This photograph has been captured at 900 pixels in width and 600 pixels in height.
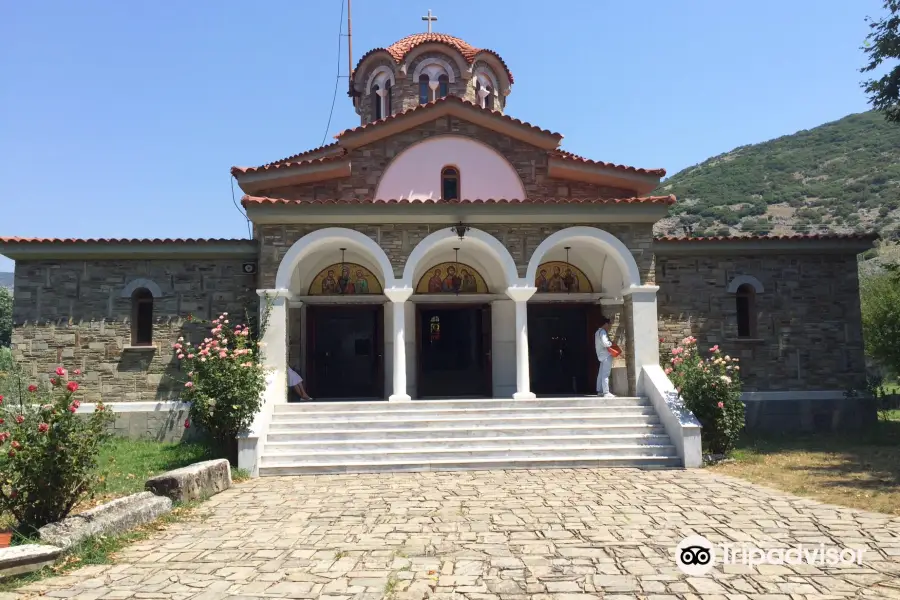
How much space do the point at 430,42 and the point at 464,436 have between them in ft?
41.5

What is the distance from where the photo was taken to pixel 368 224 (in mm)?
12461

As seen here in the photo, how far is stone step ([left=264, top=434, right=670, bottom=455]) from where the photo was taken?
10562 mm

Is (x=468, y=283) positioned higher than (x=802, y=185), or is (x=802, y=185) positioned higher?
(x=802, y=185)

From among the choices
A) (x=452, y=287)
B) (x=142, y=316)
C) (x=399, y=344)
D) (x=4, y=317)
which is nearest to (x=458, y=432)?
(x=399, y=344)

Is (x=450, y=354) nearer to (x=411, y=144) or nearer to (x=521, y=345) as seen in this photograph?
(x=521, y=345)

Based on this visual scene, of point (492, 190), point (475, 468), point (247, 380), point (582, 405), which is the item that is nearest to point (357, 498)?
point (475, 468)

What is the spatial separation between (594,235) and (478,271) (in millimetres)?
3045

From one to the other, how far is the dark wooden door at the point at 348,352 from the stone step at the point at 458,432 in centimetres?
372

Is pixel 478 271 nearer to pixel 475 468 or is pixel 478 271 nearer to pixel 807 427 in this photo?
pixel 475 468

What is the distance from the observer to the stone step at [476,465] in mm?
10117

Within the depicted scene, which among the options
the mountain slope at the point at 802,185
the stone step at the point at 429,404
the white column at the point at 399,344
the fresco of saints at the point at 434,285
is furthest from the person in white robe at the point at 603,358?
the mountain slope at the point at 802,185

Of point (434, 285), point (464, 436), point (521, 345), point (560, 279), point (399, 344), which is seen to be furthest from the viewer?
point (560, 279)

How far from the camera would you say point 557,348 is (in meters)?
15.1

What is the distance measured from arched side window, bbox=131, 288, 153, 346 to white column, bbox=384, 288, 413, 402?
503 centimetres
